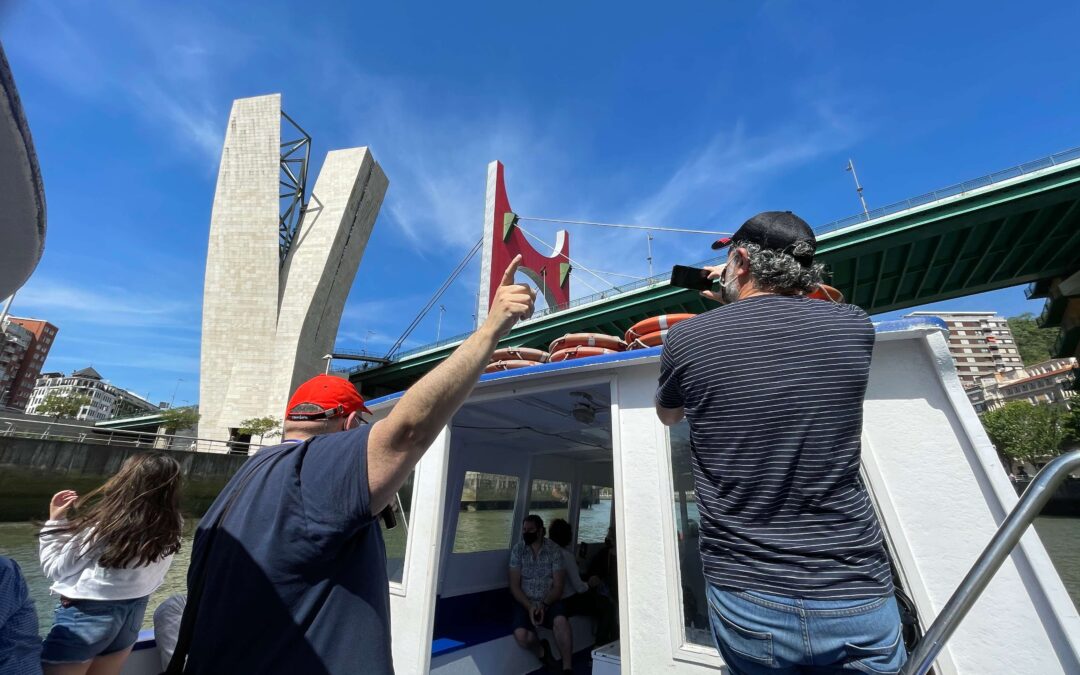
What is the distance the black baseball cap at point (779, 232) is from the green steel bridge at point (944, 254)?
15872 mm

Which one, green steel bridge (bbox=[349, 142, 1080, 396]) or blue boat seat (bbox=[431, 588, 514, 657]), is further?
green steel bridge (bbox=[349, 142, 1080, 396])

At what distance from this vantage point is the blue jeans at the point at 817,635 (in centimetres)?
84

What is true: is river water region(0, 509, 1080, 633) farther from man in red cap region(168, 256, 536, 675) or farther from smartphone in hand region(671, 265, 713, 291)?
man in red cap region(168, 256, 536, 675)

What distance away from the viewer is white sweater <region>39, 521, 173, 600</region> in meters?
1.96

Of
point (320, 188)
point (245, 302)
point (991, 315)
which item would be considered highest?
point (991, 315)

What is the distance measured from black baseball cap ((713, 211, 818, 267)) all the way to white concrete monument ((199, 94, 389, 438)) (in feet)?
103

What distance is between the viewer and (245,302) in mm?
30766

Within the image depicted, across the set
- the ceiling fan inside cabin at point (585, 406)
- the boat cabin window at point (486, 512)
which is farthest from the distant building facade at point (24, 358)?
the ceiling fan inside cabin at point (585, 406)

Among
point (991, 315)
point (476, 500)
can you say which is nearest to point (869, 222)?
point (476, 500)

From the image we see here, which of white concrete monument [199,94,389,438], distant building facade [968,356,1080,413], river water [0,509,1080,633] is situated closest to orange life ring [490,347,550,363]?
river water [0,509,1080,633]

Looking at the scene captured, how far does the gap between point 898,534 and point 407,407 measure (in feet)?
6.35

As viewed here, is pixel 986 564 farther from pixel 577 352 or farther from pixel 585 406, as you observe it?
pixel 585 406

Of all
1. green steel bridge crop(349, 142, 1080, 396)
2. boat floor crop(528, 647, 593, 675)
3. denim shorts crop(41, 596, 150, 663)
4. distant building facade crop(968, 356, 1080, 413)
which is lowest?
boat floor crop(528, 647, 593, 675)

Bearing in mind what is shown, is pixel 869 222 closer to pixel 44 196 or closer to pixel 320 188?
pixel 44 196
